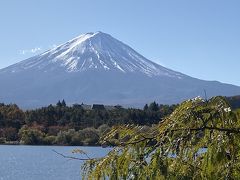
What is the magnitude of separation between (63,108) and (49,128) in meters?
13.0

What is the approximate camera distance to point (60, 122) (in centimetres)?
10981

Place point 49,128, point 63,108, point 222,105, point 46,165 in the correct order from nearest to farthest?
point 222,105
point 46,165
point 49,128
point 63,108

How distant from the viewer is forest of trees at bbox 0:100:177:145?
93688mm

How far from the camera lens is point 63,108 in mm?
117188

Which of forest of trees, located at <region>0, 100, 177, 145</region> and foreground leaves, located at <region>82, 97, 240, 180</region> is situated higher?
forest of trees, located at <region>0, 100, 177, 145</region>

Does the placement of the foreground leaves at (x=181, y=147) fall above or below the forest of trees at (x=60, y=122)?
below

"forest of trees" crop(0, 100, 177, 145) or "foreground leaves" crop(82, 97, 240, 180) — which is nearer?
"foreground leaves" crop(82, 97, 240, 180)

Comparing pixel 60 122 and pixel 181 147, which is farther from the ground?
pixel 60 122

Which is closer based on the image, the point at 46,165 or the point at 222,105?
the point at 222,105

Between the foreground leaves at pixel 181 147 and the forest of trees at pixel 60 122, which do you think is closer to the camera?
the foreground leaves at pixel 181 147

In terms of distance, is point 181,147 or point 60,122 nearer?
point 181,147

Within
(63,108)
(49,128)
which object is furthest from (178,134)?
(63,108)

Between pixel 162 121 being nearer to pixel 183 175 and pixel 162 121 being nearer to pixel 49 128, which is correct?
pixel 183 175

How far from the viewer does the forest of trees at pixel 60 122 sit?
307 feet
